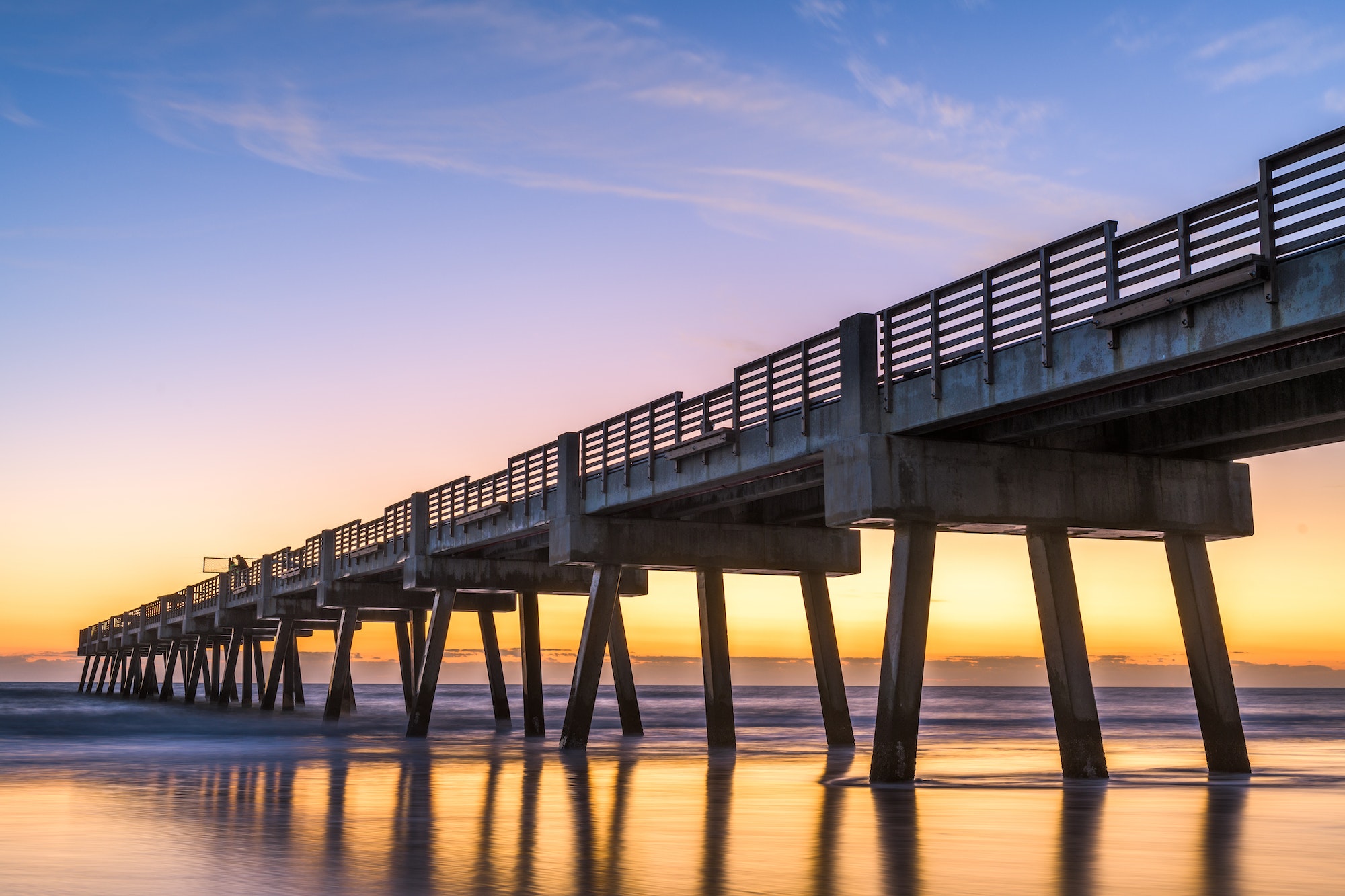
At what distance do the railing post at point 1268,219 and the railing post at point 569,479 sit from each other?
18643mm

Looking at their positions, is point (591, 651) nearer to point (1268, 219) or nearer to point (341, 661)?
point (1268, 219)

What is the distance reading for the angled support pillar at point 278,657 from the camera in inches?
2758

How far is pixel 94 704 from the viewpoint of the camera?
316 feet

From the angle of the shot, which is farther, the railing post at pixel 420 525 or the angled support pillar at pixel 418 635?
the angled support pillar at pixel 418 635

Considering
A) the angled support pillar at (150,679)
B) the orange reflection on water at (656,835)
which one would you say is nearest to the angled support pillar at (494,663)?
the orange reflection on water at (656,835)

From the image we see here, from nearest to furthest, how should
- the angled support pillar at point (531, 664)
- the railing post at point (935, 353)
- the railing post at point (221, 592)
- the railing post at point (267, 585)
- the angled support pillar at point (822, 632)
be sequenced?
the railing post at point (935, 353) < the angled support pillar at point (822, 632) < the angled support pillar at point (531, 664) < the railing post at point (267, 585) < the railing post at point (221, 592)

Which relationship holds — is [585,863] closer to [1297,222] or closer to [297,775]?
[1297,222]

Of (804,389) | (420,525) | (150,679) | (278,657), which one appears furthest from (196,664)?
(804,389)

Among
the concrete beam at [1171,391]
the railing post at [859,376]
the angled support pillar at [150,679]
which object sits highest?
the railing post at [859,376]

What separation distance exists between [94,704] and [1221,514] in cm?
9021

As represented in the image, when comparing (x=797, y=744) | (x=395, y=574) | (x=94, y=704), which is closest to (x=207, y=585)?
(x=94, y=704)

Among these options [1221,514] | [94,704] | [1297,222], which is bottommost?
[94,704]

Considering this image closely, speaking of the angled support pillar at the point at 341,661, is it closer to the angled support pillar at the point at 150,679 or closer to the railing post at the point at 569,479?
the railing post at the point at 569,479

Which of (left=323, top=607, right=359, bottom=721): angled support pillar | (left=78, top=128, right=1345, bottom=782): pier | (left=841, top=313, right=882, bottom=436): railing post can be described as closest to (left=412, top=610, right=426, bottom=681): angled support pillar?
(left=323, top=607, right=359, bottom=721): angled support pillar
